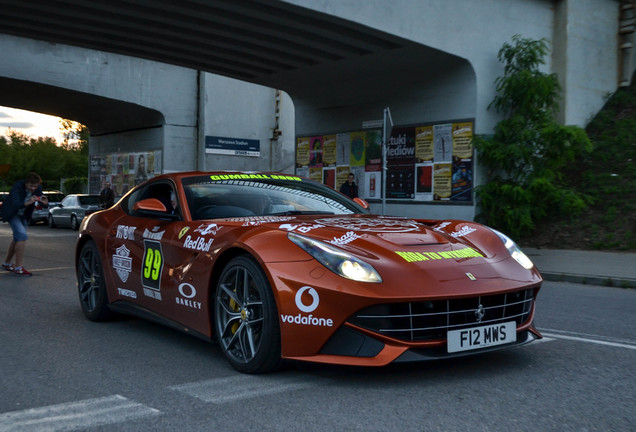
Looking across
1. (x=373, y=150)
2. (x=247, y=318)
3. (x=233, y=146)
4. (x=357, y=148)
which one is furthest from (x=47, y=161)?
(x=247, y=318)

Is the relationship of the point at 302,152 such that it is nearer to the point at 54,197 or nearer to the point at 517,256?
the point at 54,197

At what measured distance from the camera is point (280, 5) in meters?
13.8

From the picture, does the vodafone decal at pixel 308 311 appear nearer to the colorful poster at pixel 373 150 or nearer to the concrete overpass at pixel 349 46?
the concrete overpass at pixel 349 46

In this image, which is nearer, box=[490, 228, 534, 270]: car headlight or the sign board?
box=[490, 228, 534, 270]: car headlight

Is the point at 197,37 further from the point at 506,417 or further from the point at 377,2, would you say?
the point at 506,417

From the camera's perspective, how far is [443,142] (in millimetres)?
16734

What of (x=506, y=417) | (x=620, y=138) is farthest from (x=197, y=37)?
(x=506, y=417)

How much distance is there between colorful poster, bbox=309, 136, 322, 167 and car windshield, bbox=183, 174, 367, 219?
14.8 meters

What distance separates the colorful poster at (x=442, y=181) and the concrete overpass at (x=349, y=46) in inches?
12.8

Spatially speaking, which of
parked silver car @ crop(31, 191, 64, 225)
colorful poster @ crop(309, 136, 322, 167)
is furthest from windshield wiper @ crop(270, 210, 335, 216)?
Answer: parked silver car @ crop(31, 191, 64, 225)

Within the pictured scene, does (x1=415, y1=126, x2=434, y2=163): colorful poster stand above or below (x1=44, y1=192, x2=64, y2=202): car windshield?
above

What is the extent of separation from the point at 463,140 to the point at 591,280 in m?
7.06

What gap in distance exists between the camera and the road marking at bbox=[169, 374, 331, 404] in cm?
369

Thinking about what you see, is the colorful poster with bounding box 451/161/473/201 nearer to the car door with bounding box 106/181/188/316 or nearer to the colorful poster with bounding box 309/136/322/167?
the colorful poster with bounding box 309/136/322/167
